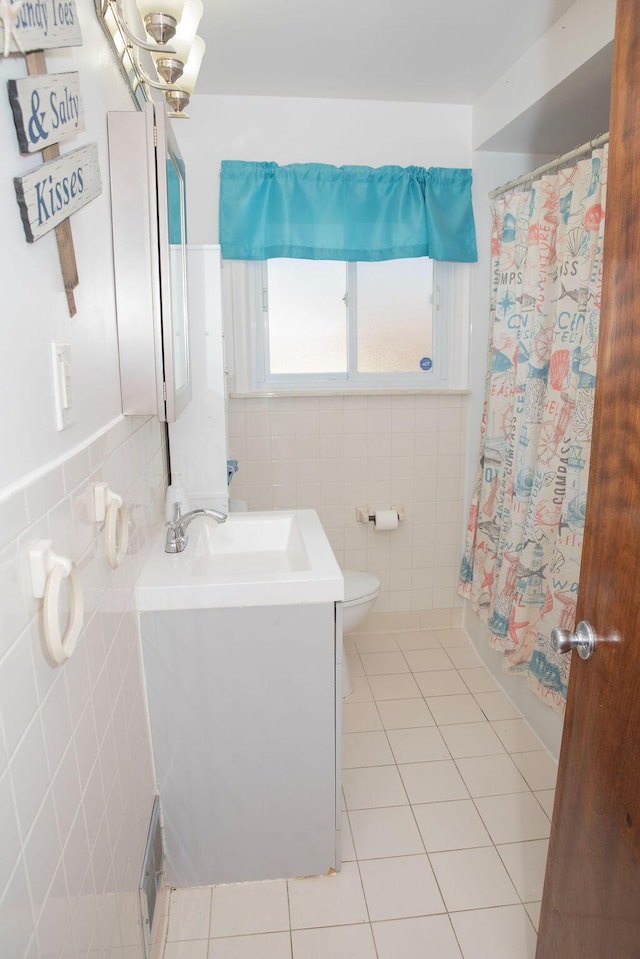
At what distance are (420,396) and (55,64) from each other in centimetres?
221

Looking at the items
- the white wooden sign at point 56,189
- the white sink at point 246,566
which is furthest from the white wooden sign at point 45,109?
the white sink at point 246,566

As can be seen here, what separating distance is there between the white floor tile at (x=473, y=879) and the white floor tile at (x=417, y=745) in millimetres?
417

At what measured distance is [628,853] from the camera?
40.1 inches

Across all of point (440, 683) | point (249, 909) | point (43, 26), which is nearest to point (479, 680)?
point (440, 683)

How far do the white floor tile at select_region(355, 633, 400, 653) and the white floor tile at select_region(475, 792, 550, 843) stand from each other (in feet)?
3.32

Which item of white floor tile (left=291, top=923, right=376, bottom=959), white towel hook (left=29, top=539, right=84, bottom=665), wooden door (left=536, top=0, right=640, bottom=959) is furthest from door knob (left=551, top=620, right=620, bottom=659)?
white floor tile (left=291, top=923, right=376, bottom=959)

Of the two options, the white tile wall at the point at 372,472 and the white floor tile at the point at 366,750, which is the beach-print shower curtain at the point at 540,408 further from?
the white floor tile at the point at 366,750

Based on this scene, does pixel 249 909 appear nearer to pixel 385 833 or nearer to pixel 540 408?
pixel 385 833

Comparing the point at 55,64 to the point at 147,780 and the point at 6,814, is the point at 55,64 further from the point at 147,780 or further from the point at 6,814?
the point at 147,780

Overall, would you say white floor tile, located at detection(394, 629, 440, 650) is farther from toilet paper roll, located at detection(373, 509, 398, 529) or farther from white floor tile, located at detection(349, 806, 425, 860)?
white floor tile, located at detection(349, 806, 425, 860)

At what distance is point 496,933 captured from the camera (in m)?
1.61

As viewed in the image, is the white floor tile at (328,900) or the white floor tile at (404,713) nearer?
the white floor tile at (328,900)

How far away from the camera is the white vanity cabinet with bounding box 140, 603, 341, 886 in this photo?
161 centimetres

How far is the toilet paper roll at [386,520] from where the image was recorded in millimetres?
2979
